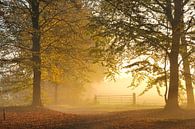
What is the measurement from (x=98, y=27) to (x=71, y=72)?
→ 1453 cm

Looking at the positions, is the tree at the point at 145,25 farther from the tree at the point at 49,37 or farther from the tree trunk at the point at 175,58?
the tree at the point at 49,37

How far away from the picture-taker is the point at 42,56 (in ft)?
102

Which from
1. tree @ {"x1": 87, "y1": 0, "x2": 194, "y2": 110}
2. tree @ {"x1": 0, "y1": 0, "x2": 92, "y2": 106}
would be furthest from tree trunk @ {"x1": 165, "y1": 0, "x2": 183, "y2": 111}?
tree @ {"x1": 0, "y1": 0, "x2": 92, "y2": 106}

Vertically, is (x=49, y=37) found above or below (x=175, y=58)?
above

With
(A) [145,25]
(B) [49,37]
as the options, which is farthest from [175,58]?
(B) [49,37]

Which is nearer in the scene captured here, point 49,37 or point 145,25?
point 145,25

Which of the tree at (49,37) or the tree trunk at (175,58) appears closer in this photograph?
the tree trunk at (175,58)

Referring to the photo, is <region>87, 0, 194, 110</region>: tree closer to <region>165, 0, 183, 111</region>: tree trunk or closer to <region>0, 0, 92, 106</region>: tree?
<region>165, 0, 183, 111</region>: tree trunk

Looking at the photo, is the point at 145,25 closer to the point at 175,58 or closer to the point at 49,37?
the point at 175,58

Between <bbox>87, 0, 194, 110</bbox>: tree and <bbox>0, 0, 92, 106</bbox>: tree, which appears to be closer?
<bbox>87, 0, 194, 110</bbox>: tree

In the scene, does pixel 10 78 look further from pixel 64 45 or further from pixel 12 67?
pixel 64 45

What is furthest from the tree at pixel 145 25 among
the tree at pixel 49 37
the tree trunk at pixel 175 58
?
the tree at pixel 49 37

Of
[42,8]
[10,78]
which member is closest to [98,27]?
[42,8]

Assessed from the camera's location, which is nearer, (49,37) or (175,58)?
(175,58)
